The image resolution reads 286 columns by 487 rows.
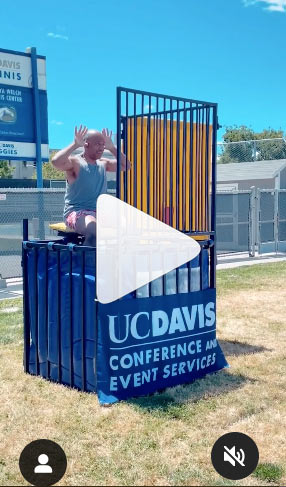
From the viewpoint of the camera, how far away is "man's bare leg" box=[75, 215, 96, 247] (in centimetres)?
465

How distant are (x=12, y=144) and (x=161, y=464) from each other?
959cm

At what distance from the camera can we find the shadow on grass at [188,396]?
4.03 meters

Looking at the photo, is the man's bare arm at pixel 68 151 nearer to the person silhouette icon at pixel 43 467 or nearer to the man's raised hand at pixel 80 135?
the man's raised hand at pixel 80 135

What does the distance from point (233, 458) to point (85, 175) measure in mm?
2704

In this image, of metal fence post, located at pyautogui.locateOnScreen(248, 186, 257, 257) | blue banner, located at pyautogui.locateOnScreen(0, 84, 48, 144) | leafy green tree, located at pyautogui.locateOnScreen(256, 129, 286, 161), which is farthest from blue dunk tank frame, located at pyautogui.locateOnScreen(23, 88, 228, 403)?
leafy green tree, located at pyautogui.locateOnScreen(256, 129, 286, 161)

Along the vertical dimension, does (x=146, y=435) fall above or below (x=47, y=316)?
below

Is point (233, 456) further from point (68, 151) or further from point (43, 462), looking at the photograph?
point (68, 151)

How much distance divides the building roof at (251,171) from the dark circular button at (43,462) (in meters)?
16.4

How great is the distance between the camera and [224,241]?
17.7 metres

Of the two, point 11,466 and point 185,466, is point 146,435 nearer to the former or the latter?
point 185,466

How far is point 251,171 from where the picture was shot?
64.7 ft

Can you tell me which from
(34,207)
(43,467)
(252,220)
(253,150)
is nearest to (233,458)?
(43,467)

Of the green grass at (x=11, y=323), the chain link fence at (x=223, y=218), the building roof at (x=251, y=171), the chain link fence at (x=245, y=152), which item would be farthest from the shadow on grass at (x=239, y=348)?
the chain link fence at (x=245, y=152)

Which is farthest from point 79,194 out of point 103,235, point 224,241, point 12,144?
point 224,241
